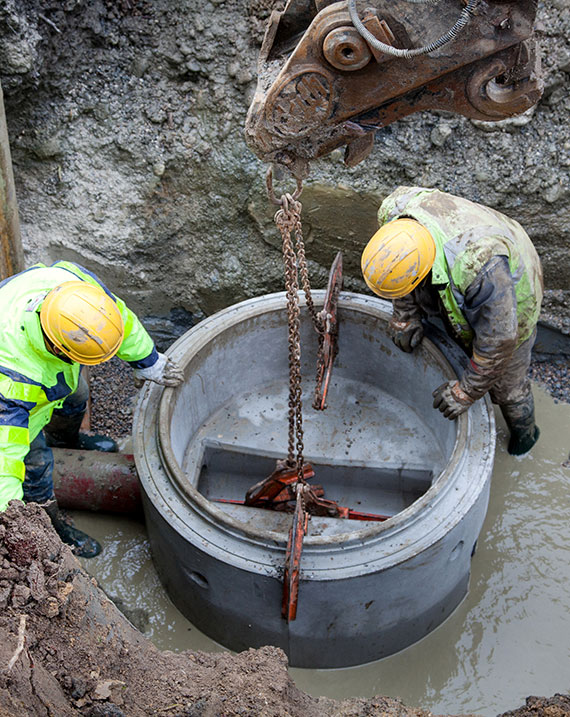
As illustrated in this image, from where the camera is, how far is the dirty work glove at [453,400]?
4.07 meters

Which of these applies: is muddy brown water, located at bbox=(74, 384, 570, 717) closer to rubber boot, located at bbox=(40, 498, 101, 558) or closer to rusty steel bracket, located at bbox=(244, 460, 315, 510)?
rubber boot, located at bbox=(40, 498, 101, 558)

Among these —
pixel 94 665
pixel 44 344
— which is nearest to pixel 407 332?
pixel 44 344

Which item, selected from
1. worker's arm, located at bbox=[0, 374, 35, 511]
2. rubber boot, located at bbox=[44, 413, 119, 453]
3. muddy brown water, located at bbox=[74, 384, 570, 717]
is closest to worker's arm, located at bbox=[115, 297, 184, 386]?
worker's arm, located at bbox=[0, 374, 35, 511]

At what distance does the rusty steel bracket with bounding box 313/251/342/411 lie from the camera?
4387mm

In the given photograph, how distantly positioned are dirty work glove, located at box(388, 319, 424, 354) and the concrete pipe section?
0.07 m

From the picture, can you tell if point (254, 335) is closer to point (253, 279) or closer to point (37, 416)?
point (253, 279)

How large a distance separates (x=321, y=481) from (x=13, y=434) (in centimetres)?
221

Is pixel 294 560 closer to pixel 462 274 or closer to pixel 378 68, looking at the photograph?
pixel 462 274

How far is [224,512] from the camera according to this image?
3762 millimetres

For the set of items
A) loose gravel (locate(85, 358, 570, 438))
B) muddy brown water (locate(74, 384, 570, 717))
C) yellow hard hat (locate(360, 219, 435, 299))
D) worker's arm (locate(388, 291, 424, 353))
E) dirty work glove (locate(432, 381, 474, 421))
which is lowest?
muddy brown water (locate(74, 384, 570, 717))

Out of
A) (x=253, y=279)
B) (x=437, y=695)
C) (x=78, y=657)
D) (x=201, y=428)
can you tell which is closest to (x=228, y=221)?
(x=253, y=279)

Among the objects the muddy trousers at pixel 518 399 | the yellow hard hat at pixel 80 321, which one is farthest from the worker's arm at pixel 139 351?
the muddy trousers at pixel 518 399

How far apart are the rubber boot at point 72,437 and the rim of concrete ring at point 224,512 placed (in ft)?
3.10

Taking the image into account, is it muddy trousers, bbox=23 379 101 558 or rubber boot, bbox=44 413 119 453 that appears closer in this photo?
muddy trousers, bbox=23 379 101 558
